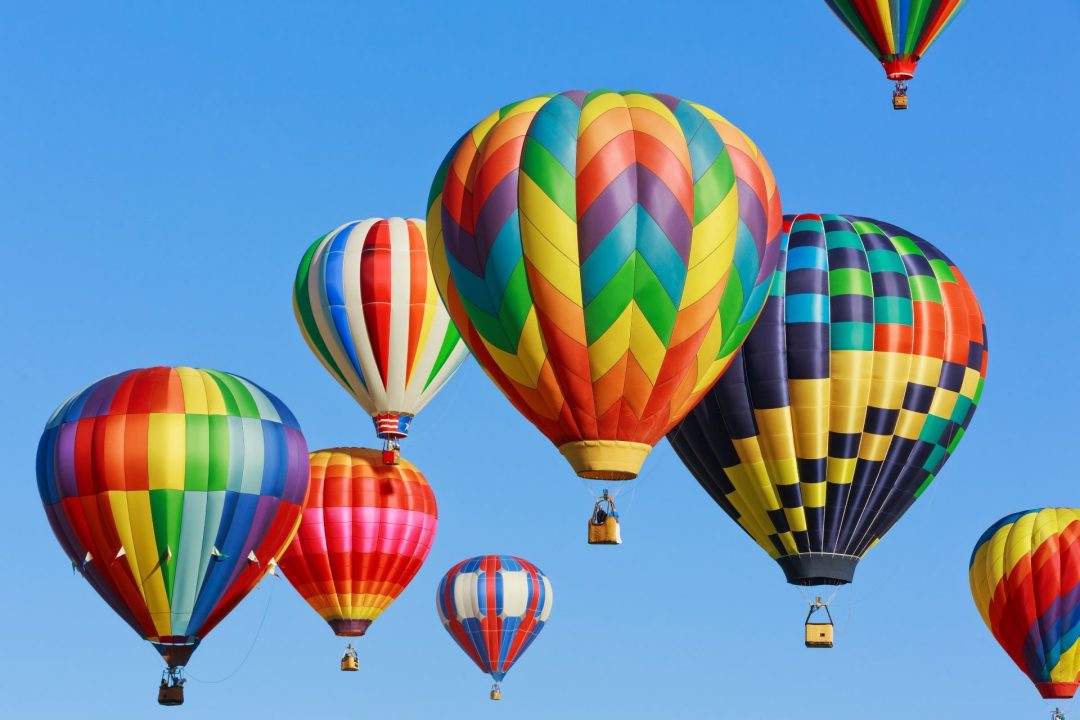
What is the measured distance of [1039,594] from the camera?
36.1m

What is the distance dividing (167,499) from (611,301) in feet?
25.4

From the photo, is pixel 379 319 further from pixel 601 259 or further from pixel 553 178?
pixel 601 259

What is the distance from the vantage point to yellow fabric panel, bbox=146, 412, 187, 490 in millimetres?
31266

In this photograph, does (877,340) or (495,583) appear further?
(495,583)

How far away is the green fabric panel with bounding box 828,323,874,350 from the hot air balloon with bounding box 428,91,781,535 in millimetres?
3433

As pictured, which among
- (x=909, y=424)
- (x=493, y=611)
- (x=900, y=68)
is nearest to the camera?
(x=909, y=424)

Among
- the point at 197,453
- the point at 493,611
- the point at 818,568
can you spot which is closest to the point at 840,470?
the point at 818,568

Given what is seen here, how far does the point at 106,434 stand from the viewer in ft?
104

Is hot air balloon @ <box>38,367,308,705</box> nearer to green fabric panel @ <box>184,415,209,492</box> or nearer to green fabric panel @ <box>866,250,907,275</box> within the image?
green fabric panel @ <box>184,415,209,492</box>

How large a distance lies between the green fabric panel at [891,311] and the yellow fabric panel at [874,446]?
142cm

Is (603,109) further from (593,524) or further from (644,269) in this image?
(593,524)

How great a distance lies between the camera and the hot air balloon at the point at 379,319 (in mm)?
37094

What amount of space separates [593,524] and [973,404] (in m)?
7.09

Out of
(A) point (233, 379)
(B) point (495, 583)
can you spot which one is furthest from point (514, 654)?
(A) point (233, 379)
